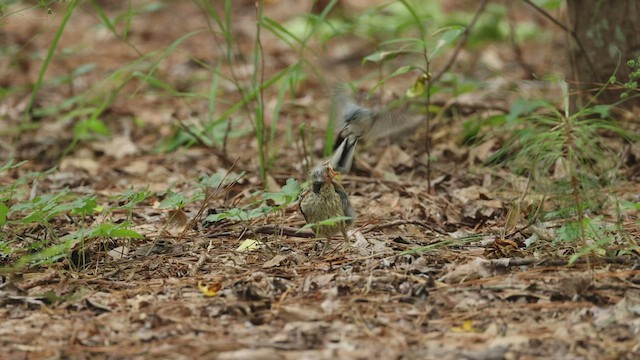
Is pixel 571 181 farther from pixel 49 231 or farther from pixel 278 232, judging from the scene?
pixel 49 231

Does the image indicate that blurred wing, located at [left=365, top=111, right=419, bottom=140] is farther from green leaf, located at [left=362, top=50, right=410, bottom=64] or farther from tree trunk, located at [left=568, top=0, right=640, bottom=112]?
tree trunk, located at [left=568, top=0, right=640, bottom=112]

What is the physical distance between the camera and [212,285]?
353 centimetres

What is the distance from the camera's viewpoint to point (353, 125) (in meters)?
4.35

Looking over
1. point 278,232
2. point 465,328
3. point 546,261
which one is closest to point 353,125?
point 278,232

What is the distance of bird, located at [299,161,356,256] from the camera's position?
A: 156 inches

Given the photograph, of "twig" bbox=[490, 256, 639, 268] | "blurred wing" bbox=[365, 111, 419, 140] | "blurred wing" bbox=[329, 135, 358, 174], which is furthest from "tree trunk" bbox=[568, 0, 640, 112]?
"twig" bbox=[490, 256, 639, 268]

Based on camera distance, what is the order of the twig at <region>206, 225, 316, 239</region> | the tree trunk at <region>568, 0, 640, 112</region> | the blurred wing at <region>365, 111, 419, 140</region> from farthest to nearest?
the tree trunk at <region>568, 0, 640, 112</region>
the blurred wing at <region>365, 111, 419, 140</region>
the twig at <region>206, 225, 316, 239</region>

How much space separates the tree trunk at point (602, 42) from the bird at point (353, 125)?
1.50 metres

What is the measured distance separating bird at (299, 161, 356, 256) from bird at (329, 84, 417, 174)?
A: 0.79 feet

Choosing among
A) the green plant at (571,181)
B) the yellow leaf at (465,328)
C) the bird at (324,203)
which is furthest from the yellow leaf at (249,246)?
the green plant at (571,181)

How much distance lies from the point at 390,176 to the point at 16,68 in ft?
16.0

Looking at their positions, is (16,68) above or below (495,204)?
above

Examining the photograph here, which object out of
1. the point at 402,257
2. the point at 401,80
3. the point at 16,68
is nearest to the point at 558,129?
the point at 402,257

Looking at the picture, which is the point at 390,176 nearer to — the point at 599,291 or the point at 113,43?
the point at 599,291
